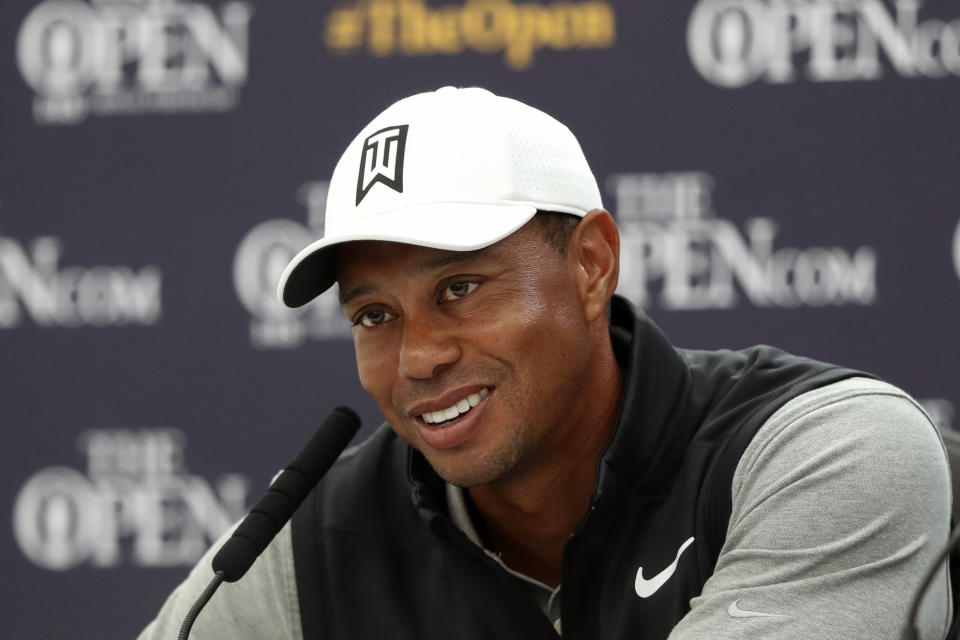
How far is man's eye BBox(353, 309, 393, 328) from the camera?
4.34 ft

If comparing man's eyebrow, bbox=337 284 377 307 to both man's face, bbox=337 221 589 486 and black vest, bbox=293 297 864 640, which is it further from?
black vest, bbox=293 297 864 640

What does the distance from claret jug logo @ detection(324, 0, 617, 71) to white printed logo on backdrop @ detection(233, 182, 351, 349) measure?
31 centimetres

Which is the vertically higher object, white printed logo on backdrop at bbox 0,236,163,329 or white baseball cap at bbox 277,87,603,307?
white baseball cap at bbox 277,87,603,307

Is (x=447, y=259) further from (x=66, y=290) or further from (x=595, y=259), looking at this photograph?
(x=66, y=290)

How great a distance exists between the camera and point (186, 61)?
2535 mm

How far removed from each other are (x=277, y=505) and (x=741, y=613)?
0.47 meters

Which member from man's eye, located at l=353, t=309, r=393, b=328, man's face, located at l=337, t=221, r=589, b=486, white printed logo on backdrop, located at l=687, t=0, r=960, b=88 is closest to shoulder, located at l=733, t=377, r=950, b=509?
man's face, located at l=337, t=221, r=589, b=486

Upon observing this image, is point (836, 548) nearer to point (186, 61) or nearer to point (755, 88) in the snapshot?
point (755, 88)

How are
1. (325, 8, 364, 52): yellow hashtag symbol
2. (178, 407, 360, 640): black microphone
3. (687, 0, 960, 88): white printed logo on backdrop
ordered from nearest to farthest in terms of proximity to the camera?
(178, 407, 360, 640): black microphone → (687, 0, 960, 88): white printed logo on backdrop → (325, 8, 364, 52): yellow hashtag symbol

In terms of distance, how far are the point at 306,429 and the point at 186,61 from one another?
790mm

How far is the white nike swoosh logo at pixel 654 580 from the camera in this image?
1222mm

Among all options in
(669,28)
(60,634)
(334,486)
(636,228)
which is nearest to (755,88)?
(669,28)

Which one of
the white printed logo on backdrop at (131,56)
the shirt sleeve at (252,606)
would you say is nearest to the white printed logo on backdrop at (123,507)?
the white printed logo on backdrop at (131,56)

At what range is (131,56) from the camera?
2541mm
